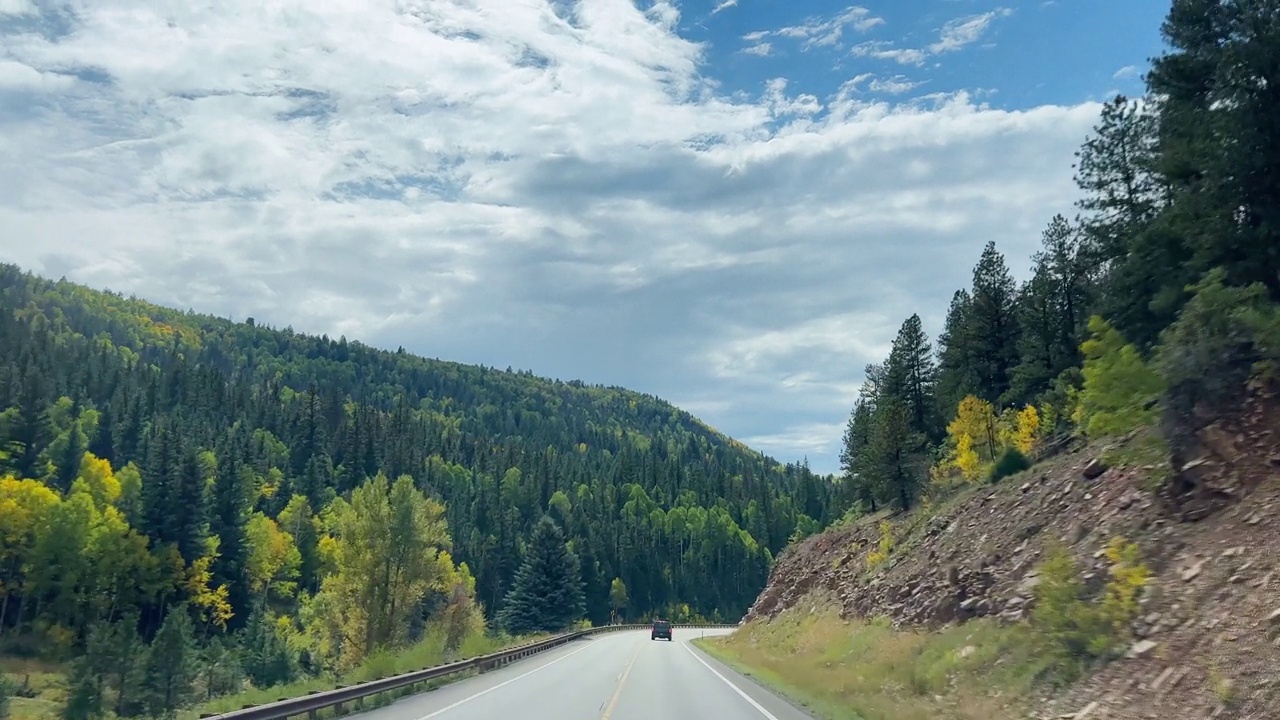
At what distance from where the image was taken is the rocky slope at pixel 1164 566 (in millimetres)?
13203

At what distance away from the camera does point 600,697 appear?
79.3 ft

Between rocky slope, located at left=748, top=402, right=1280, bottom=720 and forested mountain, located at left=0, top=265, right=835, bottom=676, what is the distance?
39868mm

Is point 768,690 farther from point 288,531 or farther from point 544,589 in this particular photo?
point 288,531

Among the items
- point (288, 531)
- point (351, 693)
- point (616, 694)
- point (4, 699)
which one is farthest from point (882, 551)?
point (288, 531)

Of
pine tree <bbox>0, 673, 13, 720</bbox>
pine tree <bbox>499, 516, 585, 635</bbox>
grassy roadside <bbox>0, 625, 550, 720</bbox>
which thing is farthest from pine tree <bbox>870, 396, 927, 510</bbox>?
pine tree <bbox>0, 673, 13, 720</bbox>

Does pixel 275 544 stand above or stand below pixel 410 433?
below

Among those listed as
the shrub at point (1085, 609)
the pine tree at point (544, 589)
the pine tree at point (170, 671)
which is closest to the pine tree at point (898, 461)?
the shrub at point (1085, 609)

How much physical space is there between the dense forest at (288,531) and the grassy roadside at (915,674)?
32.0m

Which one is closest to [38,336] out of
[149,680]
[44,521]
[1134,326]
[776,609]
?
[44,521]

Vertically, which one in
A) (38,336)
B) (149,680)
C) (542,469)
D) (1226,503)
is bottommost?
(149,680)

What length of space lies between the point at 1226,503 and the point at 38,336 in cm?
19564

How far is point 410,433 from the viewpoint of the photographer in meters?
190

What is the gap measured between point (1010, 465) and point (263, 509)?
115181 mm

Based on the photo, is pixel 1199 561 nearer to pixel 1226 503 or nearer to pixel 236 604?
pixel 1226 503
